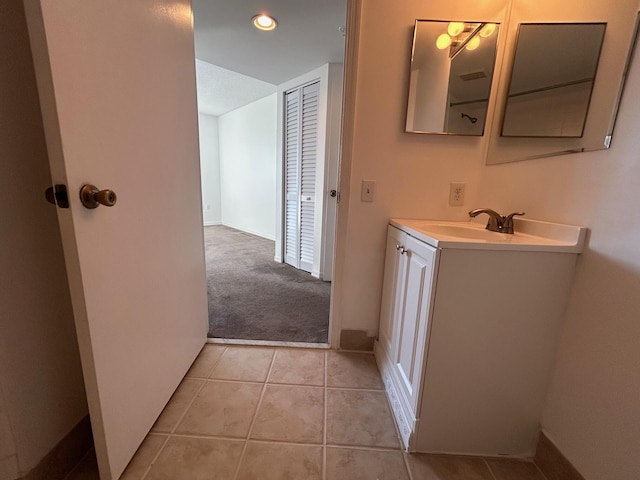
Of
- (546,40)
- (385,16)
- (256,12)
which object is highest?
(256,12)

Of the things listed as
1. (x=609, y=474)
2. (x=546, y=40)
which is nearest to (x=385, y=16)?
(x=546, y=40)

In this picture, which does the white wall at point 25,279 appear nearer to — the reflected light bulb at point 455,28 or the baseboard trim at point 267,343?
the baseboard trim at point 267,343

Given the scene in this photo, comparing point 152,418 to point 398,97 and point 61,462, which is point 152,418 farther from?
point 398,97

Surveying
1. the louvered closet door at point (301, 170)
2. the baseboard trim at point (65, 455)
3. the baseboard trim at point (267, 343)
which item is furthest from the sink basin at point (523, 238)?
the louvered closet door at point (301, 170)

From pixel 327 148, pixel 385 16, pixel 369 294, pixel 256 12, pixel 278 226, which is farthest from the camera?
pixel 278 226

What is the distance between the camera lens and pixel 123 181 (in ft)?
2.80

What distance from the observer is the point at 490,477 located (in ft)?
3.13

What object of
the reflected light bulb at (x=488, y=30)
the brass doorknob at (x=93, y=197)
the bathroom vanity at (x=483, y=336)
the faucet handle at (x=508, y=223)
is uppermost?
the reflected light bulb at (x=488, y=30)

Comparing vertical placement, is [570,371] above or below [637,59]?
below

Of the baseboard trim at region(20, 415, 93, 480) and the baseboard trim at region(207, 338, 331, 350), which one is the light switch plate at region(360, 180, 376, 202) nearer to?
the baseboard trim at region(207, 338, 331, 350)

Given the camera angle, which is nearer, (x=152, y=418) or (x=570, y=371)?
(x=570, y=371)

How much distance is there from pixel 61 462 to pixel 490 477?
4.82ft

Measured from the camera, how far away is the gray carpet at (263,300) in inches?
72.8

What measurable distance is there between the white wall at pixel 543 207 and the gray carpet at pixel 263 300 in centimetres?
44
